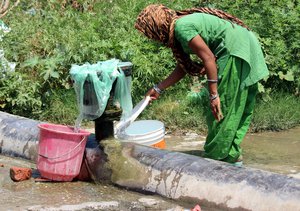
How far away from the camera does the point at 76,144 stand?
4.89 meters

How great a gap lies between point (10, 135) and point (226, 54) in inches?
88.7

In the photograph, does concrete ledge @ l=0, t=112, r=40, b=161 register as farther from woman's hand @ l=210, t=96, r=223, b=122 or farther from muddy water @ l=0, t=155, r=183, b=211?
woman's hand @ l=210, t=96, r=223, b=122

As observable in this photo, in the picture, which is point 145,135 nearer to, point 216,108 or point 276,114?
point 216,108

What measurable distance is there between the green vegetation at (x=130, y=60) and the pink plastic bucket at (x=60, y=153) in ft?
7.15

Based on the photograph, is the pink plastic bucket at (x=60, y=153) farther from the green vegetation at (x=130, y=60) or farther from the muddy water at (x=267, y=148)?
the green vegetation at (x=130, y=60)

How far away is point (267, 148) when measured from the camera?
6.26 m

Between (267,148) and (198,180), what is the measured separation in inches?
79.8

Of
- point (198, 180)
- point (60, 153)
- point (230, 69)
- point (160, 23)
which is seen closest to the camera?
point (198, 180)

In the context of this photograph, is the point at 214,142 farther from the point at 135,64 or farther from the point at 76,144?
the point at 135,64

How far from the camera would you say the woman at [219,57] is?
4555 mm

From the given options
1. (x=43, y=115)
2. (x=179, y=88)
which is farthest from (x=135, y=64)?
(x=43, y=115)

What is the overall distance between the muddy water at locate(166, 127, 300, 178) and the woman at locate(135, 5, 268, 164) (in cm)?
82

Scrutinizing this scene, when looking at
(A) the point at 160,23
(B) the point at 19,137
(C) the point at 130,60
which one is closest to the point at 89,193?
(B) the point at 19,137

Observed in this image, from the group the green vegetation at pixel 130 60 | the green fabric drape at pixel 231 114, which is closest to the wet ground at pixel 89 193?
the green fabric drape at pixel 231 114
